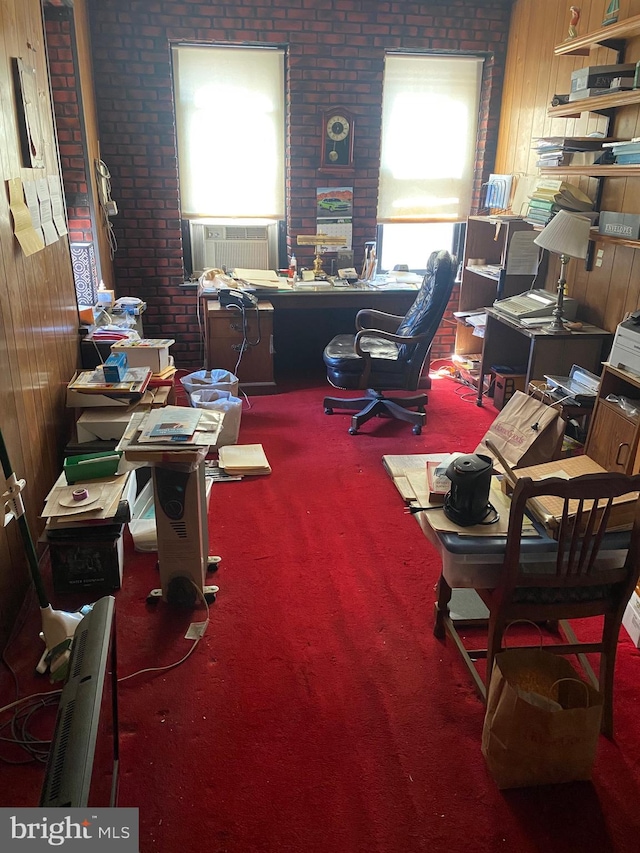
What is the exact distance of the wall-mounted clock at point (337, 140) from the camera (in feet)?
16.0

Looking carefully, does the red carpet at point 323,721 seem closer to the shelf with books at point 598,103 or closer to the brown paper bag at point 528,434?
the brown paper bag at point 528,434

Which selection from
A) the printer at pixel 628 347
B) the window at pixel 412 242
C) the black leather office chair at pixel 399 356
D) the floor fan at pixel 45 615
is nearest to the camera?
the floor fan at pixel 45 615

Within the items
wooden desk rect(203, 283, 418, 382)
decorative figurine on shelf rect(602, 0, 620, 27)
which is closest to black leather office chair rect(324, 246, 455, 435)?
wooden desk rect(203, 283, 418, 382)

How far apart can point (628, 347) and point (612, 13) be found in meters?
1.80

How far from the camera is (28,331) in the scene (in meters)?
2.51

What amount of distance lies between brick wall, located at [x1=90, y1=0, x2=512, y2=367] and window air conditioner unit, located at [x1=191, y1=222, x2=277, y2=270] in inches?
6.8

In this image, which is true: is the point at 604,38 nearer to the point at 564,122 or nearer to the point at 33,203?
the point at 564,122

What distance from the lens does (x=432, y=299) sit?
12.4ft

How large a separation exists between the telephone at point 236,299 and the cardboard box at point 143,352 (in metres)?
1.05

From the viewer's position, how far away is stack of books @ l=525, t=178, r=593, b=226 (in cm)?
370

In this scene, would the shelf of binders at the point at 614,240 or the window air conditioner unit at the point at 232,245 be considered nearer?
the shelf of binders at the point at 614,240

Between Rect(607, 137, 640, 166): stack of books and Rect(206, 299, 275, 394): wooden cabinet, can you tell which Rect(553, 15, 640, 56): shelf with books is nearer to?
Rect(607, 137, 640, 166): stack of books

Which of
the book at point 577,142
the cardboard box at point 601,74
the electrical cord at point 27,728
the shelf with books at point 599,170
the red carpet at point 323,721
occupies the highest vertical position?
the cardboard box at point 601,74

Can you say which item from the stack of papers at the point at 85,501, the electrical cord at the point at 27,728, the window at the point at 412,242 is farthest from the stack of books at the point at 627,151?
the electrical cord at the point at 27,728
